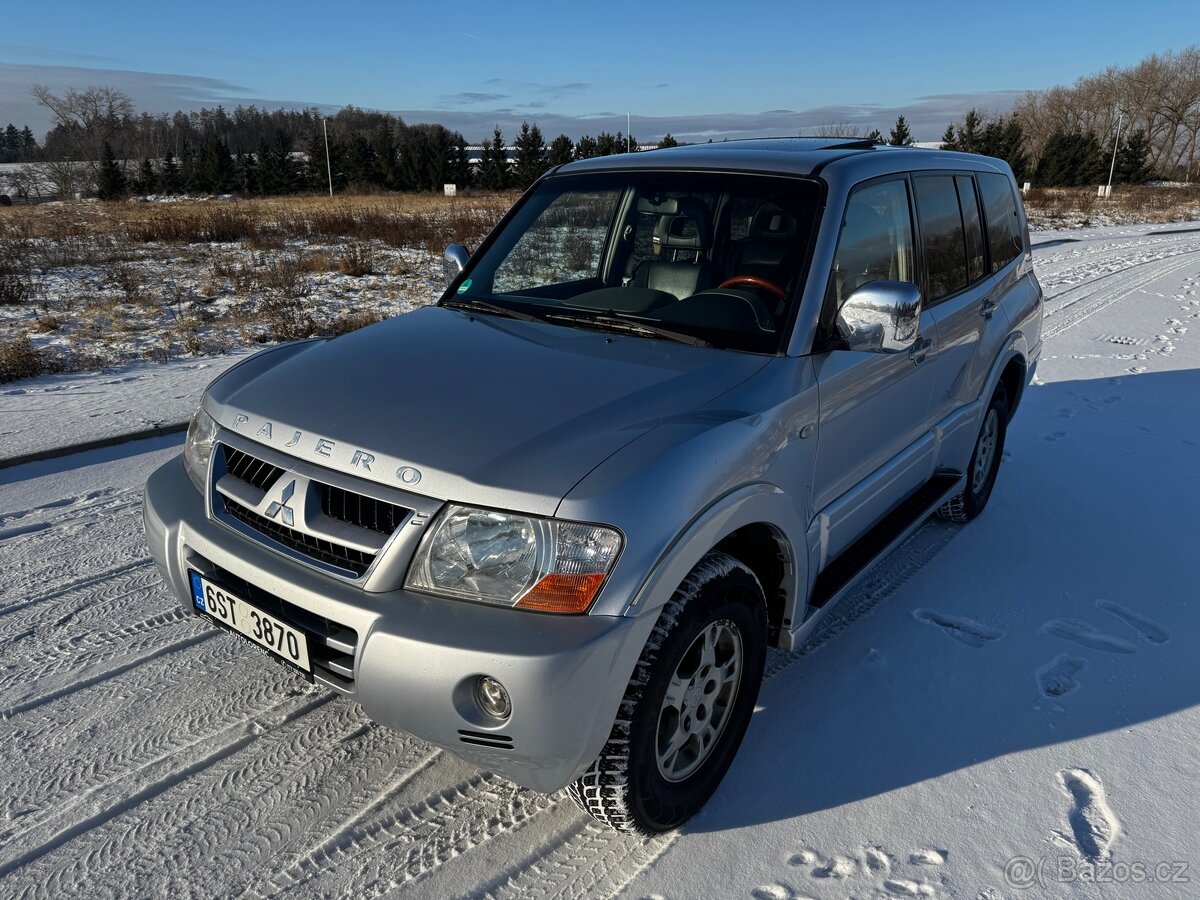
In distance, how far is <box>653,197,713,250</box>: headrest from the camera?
11.0ft

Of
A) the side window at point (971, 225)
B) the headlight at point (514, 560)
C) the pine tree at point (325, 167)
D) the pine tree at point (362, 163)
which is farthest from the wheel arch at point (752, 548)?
the pine tree at point (362, 163)

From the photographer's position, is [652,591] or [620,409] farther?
[620,409]

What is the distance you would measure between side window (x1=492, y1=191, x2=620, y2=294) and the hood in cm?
60

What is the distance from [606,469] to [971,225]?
3.09 metres

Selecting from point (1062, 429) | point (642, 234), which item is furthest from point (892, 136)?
point (642, 234)

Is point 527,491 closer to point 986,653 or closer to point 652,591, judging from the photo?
point 652,591

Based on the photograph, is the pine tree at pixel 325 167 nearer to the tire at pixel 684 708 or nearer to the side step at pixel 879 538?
the side step at pixel 879 538

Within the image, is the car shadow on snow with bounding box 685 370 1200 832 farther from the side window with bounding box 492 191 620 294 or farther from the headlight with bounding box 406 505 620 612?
the side window with bounding box 492 191 620 294

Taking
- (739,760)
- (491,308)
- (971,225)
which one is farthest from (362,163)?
(739,760)

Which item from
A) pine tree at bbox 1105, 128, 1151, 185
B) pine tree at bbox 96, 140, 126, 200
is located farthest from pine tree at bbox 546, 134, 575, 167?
pine tree at bbox 1105, 128, 1151, 185

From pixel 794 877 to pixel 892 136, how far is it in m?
49.9

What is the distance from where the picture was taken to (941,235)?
388 cm

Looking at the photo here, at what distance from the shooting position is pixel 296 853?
2293mm

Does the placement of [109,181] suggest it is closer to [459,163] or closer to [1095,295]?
[459,163]
